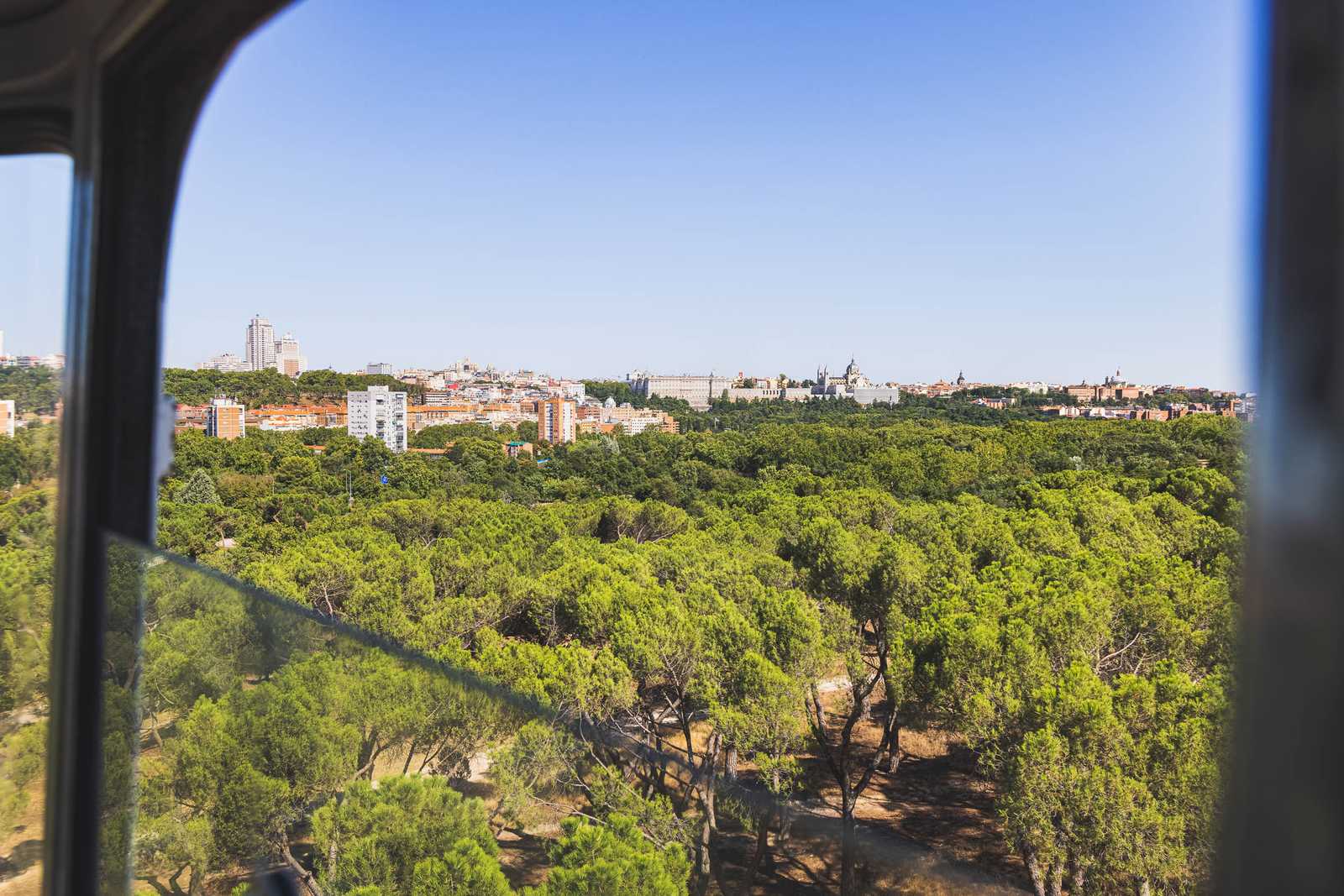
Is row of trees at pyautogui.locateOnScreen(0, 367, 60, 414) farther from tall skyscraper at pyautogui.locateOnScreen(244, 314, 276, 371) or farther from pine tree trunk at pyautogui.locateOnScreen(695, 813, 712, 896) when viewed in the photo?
tall skyscraper at pyautogui.locateOnScreen(244, 314, 276, 371)

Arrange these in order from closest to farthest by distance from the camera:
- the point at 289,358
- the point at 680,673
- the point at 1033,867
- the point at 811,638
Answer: the point at 1033,867
the point at 680,673
the point at 811,638
the point at 289,358

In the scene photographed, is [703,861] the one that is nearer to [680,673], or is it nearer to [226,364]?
[680,673]

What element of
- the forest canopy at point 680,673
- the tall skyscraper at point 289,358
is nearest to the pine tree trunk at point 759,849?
the forest canopy at point 680,673

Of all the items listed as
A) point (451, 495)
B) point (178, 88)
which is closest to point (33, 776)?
point (178, 88)

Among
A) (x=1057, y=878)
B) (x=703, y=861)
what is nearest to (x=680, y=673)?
(x=1057, y=878)

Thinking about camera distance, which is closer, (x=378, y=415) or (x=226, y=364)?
(x=226, y=364)

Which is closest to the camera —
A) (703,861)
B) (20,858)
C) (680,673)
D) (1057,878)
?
(20,858)

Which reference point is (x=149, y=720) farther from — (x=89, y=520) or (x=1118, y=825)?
(x=1118, y=825)
